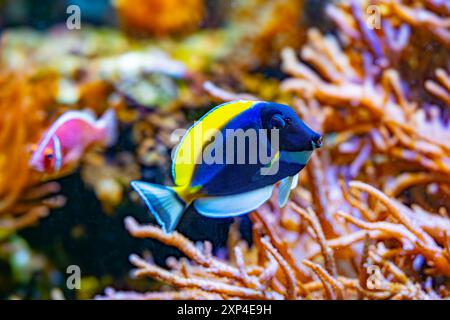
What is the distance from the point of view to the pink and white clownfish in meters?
2.03

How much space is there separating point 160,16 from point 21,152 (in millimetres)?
1438

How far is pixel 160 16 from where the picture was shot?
3.49 meters

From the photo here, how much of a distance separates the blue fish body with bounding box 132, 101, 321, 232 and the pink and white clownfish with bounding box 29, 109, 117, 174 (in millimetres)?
1115

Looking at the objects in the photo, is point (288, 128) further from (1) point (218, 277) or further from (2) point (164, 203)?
(1) point (218, 277)

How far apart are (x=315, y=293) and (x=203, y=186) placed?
2.56ft

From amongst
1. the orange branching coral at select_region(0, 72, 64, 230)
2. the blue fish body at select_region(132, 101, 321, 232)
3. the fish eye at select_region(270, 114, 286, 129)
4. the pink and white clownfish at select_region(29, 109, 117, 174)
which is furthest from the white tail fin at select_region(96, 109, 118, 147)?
the fish eye at select_region(270, 114, 286, 129)

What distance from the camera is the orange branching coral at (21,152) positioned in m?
2.79

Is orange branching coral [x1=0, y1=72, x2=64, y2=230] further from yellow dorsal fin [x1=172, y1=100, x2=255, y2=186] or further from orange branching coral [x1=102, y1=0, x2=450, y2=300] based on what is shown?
yellow dorsal fin [x1=172, y1=100, x2=255, y2=186]

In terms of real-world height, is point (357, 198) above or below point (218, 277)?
above

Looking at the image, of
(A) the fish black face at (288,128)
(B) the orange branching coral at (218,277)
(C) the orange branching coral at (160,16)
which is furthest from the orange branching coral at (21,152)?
(A) the fish black face at (288,128)

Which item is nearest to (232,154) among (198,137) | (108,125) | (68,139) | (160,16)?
(198,137)

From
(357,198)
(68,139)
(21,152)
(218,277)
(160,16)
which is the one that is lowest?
(218,277)
